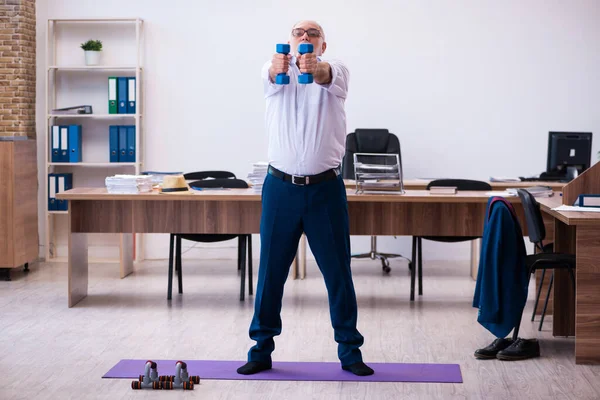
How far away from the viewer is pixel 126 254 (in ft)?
21.8

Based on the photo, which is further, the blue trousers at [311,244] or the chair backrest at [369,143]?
the chair backrest at [369,143]

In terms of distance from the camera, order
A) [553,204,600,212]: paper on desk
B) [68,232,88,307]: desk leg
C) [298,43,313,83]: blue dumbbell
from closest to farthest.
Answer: [298,43,313,83]: blue dumbbell
[553,204,600,212]: paper on desk
[68,232,88,307]: desk leg

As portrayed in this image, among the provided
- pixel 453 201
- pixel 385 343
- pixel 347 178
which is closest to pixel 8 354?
pixel 385 343

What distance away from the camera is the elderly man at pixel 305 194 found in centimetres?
368

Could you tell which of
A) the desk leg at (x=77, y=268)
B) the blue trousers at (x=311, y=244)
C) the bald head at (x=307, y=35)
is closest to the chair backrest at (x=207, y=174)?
the desk leg at (x=77, y=268)

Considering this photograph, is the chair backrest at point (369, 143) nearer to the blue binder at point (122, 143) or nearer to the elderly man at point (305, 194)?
the blue binder at point (122, 143)

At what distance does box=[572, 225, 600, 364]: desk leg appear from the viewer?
398 cm

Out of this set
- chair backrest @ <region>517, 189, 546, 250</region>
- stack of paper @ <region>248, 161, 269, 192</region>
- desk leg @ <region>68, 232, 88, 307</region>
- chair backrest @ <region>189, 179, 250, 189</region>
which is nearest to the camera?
chair backrest @ <region>517, 189, 546, 250</region>

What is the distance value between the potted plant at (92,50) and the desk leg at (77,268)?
90.0 inches

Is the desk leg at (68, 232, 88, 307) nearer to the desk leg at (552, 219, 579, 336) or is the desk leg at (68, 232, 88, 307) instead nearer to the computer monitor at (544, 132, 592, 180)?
the desk leg at (552, 219, 579, 336)

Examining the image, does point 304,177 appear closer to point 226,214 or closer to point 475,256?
point 226,214

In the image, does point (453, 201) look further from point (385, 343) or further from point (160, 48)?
point (160, 48)

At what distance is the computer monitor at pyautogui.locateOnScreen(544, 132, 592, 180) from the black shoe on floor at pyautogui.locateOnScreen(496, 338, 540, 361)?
2.89 metres

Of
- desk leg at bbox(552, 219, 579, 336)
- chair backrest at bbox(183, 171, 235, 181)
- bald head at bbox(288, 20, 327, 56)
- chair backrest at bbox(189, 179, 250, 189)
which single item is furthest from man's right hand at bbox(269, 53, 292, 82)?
chair backrest at bbox(183, 171, 235, 181)
